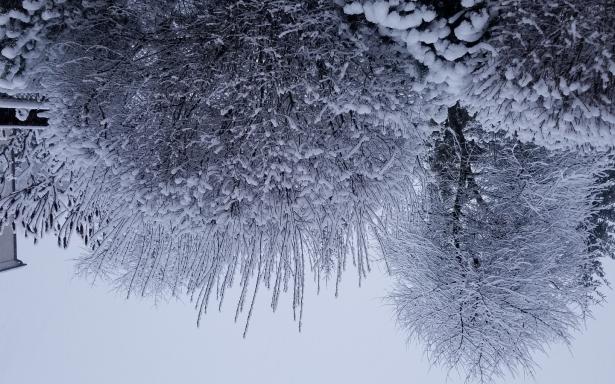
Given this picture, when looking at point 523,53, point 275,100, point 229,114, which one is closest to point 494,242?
point 523,53

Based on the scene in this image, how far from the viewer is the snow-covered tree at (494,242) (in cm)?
693

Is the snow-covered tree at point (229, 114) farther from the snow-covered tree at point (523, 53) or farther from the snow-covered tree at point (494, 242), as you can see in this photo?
the snow-covered tree at point (494, 242)

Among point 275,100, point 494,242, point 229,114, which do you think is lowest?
point 494,242

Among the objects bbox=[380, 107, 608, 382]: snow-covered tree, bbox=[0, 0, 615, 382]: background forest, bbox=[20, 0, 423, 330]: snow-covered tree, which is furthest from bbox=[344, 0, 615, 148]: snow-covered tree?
bbox=[380, 107, 608, 382]: snow-covered tree

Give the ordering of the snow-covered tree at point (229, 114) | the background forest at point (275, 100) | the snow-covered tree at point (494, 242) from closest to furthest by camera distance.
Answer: the background forest at point (275, 100) < the snow-covered tree at point (229, 114) < the snow-covered tree at point (494, 242)

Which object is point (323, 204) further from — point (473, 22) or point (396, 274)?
point (396, 274)

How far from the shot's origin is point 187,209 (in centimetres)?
484

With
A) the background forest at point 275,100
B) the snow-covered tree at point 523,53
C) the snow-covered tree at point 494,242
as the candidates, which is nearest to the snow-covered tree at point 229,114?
the background forest at point 275,100

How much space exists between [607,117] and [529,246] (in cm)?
315

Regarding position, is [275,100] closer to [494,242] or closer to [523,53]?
[523,53]

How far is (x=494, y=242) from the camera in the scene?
701cm

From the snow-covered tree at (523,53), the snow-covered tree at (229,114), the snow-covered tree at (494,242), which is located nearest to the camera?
the snow-covered tree at (523,53)

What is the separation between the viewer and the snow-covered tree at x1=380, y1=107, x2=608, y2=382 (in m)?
6.93

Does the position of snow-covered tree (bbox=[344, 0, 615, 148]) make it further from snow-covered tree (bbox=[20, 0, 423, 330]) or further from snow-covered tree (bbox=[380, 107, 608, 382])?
snow-covered tree (bbox=[380, 107, 608, 382])
